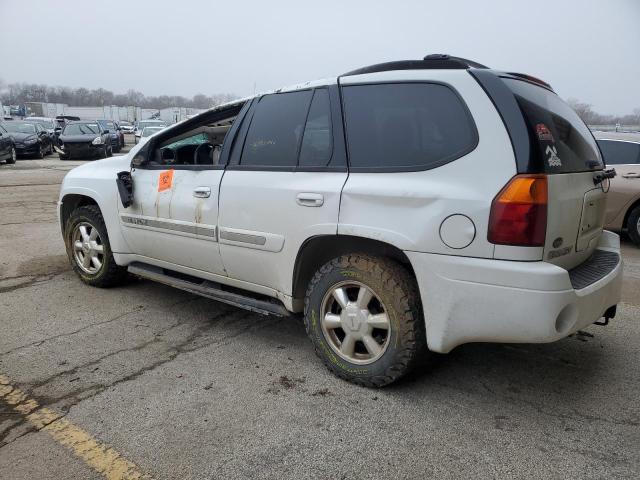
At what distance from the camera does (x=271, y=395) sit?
2912mm

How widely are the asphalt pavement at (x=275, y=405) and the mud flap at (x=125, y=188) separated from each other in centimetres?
93

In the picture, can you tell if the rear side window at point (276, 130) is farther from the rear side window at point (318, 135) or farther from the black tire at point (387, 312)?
the black tire at point (387, 312)

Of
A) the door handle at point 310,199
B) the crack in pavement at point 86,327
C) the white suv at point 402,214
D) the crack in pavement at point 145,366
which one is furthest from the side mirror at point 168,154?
the door handle at point 310,199

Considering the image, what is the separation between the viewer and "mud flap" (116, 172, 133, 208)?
4184 millimetres

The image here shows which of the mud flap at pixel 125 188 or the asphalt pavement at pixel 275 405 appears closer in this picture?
the asphalt pavement at pixel 275 405

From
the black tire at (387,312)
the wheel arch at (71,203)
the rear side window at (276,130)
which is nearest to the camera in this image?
the black tire at (387,312)

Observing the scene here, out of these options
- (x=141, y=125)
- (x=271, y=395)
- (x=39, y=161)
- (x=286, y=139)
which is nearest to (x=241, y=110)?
(x=286, y=139)

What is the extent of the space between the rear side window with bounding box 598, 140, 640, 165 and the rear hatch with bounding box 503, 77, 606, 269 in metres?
4.98

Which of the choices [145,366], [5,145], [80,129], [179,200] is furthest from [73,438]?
[80,129]

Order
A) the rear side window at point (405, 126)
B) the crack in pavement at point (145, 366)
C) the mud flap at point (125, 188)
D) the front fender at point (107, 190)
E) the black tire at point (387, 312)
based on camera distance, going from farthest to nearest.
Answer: the front fender at point (107, 190) → the mud flap at point (125, 188) → the crack in pavement at point (145, 366) → the black tire at point (387, 312) → the rear side window at point (405, 126)

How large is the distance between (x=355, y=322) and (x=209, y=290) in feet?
4.23

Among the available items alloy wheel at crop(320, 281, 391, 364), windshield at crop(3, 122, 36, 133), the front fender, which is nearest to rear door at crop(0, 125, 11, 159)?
windshield at crop(3, 122, 36, 133)

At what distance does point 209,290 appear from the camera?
12.2ft

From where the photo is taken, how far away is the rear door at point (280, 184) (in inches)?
118
